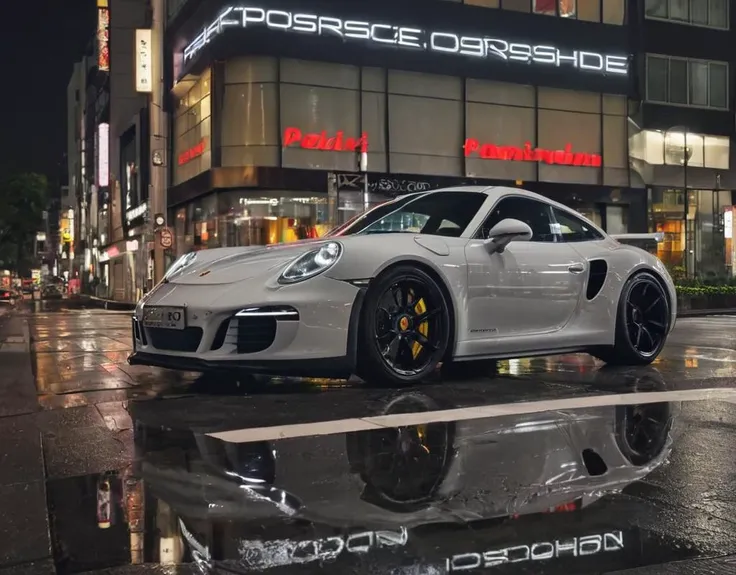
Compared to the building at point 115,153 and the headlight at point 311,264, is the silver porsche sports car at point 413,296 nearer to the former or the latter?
the headlight at point 311,264

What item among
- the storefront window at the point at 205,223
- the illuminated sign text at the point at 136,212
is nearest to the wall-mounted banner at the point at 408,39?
the storefront window at the point at 205,223

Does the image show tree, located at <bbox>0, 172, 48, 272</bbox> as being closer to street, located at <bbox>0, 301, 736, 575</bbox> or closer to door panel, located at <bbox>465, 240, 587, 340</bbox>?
street, located at <bbox>0, 301, 736, 575</bbox>

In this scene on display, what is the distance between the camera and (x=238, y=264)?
5449 mm

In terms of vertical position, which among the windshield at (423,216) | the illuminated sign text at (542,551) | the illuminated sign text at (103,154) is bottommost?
the illuminated sign text at (542,551)

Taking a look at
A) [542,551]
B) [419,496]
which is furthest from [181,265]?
[542,551]

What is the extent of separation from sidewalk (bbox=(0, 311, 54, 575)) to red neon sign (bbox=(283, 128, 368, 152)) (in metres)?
22.2

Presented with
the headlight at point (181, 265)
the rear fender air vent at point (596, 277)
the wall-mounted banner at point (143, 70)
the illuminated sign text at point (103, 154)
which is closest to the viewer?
the headlight at point (181, 265)

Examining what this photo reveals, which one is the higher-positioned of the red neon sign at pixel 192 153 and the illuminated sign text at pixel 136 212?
the red neon sign at pixel 192 153

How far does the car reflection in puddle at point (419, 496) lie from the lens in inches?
102

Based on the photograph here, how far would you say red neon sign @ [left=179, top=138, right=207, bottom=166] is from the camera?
1182 inches

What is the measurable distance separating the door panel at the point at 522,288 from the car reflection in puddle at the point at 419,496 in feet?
4.65

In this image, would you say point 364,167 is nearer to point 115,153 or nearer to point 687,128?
point 687,128

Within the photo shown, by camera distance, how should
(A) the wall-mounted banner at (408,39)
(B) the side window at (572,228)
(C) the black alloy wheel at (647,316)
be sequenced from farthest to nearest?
(A) the wall-mounted banner at (408,39) → (C) the black alloy wheel at (647,316) → (B) the side window at (572,228)

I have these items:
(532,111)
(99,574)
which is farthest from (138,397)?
(532,111)
